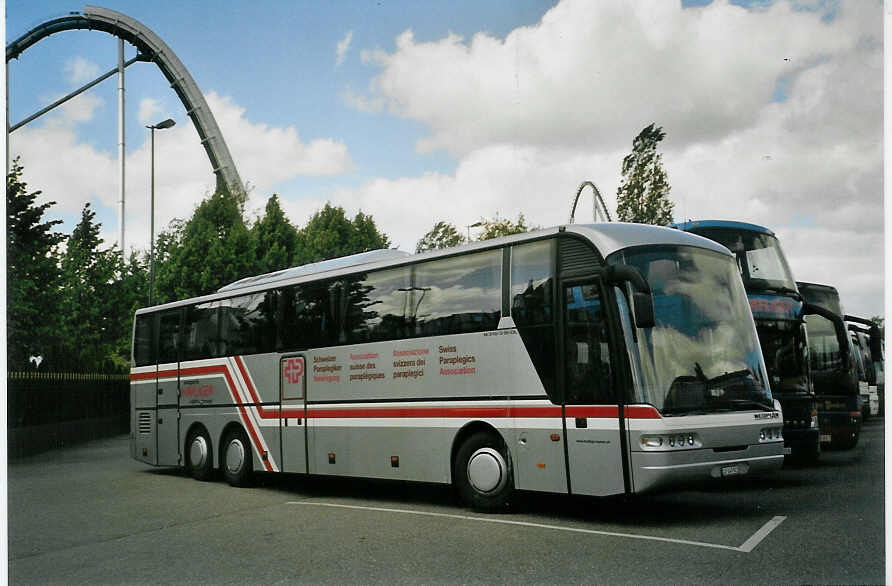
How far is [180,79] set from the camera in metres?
44.5

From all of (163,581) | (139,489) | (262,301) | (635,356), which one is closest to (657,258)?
(635,356)

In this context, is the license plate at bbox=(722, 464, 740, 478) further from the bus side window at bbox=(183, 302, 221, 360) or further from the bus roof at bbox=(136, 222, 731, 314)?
the bus side window at bbox=(183, 302, 221, 360)

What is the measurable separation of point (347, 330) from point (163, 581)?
19.5ft

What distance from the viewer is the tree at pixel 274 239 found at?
40562 millimetres

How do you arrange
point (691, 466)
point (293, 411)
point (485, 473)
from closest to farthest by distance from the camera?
1. point (691, 466)
2. point (485, 473)
3. point (293, 411)

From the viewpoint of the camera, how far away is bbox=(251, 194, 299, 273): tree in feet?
133

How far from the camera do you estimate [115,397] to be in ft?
102

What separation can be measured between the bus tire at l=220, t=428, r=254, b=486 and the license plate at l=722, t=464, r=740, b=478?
7924 millimetres

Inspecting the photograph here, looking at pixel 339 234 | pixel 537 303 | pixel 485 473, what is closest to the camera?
pixel 537 303

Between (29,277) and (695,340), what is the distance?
1755 centimetres

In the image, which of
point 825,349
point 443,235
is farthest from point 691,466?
point 443,235

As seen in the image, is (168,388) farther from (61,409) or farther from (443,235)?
(443,235)

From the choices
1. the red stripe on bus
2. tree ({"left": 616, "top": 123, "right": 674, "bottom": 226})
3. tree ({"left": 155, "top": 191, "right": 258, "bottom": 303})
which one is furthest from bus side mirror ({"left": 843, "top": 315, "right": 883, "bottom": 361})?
tree ({"left": 155, "top": 191, "right": 258, "bottom": 303})

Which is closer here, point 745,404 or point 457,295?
point 745,404
